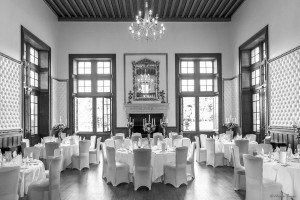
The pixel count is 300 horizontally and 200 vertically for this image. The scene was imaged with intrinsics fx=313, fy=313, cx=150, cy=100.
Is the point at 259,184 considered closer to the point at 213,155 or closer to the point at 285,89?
the point at 213,155

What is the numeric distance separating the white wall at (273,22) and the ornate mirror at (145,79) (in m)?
3.54

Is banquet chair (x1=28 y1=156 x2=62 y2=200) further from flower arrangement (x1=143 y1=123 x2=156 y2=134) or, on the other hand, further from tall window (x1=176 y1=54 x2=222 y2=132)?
tall window (x1=176 y1=54 x2=222 y2=132)

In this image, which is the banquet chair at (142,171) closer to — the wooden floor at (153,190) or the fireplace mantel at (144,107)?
the wooden floor at (153,190)

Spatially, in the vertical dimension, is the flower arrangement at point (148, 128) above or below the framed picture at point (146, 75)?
below

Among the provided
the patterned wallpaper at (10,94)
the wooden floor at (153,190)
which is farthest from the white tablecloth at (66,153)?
the patterned wallpaper at (10,94)

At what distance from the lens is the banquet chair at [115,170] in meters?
7.11

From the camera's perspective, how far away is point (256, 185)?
5.06 meters

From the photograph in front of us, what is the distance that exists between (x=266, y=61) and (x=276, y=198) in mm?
6399

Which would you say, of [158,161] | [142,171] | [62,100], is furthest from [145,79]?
[142,171]

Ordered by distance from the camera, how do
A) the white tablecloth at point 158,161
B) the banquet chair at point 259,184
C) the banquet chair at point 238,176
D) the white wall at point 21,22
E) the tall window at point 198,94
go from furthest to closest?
the tall window at point 198,94 < the white wall at point 21,22 < the white tablecloth at point 158,161 < the banquet chair at point 238,176 < the banquet chair at point 259,184

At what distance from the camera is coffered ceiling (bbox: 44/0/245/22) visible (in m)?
12.3

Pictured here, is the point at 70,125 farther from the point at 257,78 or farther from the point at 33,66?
the point at 257,78

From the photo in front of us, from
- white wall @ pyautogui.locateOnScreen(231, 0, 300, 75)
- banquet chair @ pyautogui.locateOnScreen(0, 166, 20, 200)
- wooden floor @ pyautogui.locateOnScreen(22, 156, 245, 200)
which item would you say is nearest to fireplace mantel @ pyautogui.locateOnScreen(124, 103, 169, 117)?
white wall @ pyautogui.locateOnScreen(231, 0, 300, 75)

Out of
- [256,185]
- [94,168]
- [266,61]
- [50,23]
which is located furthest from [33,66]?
[256,185]
